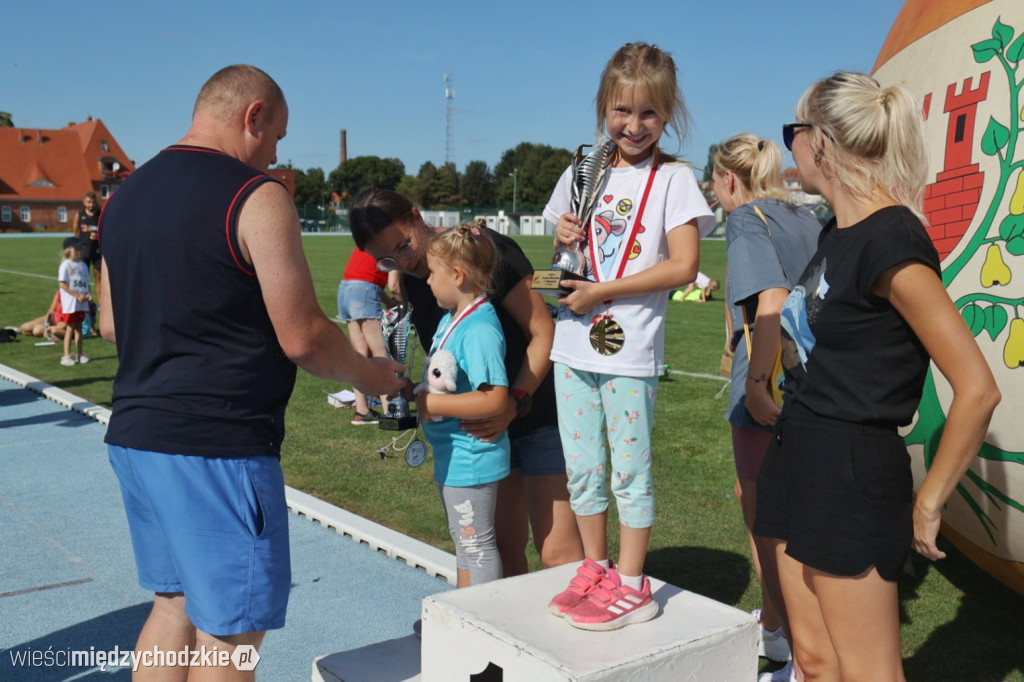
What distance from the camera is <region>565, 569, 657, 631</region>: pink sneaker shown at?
2.94m

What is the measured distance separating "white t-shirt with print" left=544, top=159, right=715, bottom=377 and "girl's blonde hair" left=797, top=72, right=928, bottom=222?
2.51 feet

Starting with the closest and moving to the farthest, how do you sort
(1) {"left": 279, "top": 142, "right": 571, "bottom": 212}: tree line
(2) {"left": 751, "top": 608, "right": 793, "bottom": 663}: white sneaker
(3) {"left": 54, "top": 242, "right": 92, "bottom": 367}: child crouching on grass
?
1. (2) {"left": 751, "top": 608, "right": 793, "bottom": 663}: white sneaker
2. (3) {"left": 54, "top": 242, "right": 92, "bottom": 367}: child crouching on grass
3. (1) {"left": 279, "top": 142, "right": 571, "bottom": 212}: tree line

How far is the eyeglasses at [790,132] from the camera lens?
2532 mm

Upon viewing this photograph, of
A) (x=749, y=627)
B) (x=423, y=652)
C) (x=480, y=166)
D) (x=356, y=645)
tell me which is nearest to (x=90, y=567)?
(x=356, y=645)

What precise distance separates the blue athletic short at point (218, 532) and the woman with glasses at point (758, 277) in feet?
6.02

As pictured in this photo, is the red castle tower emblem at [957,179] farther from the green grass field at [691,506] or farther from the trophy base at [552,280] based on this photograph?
the green grass field at [691,506]

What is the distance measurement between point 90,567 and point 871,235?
429cm

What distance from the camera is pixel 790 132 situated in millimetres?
2590

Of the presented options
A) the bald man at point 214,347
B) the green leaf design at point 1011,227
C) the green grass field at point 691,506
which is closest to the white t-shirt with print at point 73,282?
the green grass field at point 691,506

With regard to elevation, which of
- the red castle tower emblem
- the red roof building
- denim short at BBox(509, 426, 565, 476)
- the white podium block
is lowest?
the white podium block

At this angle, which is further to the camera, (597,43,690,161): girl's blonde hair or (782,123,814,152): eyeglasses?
(597,43,690,161): girl's blonde hair

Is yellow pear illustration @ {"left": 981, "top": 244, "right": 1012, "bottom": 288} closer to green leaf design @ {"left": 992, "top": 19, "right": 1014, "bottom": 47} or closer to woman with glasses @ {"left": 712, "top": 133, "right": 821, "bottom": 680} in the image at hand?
woman with glasses @ {"left": 712, "top": 133, "right": 821, "bottom": 680}

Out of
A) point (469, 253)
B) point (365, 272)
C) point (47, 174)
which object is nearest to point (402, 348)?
point (469, 253)

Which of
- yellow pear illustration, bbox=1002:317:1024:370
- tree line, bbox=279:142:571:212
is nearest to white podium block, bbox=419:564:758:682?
yellow pear illustration, bbox=1002:317:1024:370
